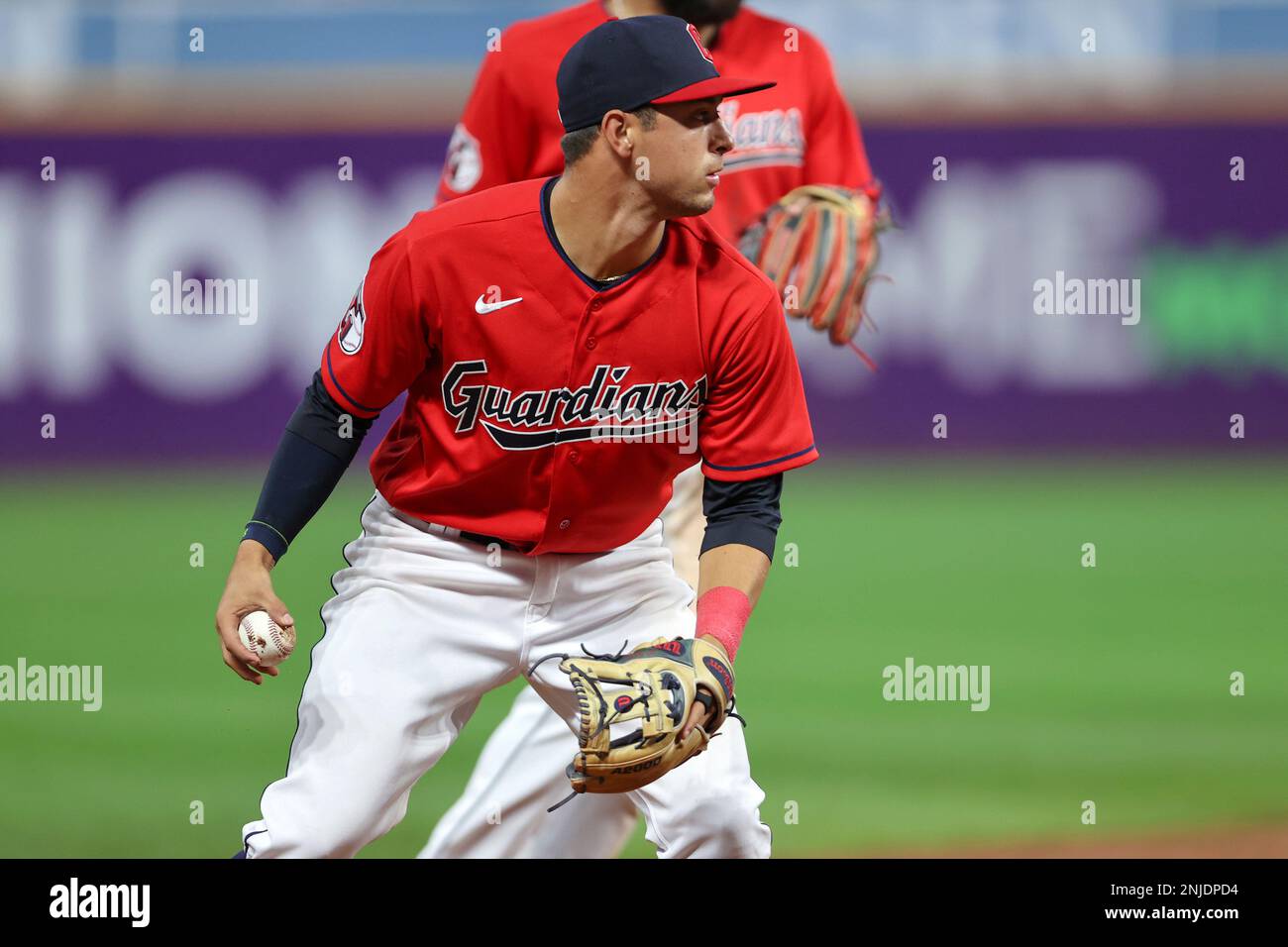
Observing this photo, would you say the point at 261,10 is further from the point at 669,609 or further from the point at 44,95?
the point at 669,609

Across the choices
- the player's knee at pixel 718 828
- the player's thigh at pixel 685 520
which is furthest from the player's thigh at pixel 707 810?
the player's thigh at pixel 685 520

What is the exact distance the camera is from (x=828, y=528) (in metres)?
7.94

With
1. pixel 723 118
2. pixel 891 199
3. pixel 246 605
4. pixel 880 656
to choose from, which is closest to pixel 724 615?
pixel 246 605

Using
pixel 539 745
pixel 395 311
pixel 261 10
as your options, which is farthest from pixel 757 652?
pixel 261 10

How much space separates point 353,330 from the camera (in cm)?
288

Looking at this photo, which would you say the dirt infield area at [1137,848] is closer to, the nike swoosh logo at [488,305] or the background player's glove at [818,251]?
the background player's glove at [818,251]

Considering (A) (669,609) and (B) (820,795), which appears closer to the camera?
(A) (669,609)

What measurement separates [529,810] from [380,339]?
1.13m

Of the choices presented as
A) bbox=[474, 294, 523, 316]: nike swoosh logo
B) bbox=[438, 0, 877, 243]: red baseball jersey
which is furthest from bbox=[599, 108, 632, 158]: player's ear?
bbox=[438, 0, 877, 243]: red baseball jersey

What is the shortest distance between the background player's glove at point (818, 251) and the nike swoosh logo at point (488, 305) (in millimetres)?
1458

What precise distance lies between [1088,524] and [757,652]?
2.49 meters

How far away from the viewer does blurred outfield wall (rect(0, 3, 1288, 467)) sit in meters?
7.66

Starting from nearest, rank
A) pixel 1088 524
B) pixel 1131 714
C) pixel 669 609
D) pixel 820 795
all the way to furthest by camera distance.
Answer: pixel 669 609
pixel 820 795
pixel 1131 714
pixel 1088 524

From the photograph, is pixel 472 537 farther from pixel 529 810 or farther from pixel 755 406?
pixel 529 810
